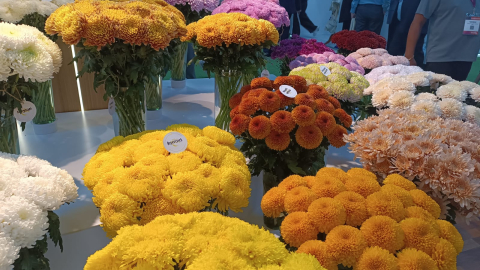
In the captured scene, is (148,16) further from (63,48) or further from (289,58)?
(289,58)

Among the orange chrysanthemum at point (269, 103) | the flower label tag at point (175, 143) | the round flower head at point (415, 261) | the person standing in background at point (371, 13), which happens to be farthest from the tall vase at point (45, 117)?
the person standing in background at point (371, 13)

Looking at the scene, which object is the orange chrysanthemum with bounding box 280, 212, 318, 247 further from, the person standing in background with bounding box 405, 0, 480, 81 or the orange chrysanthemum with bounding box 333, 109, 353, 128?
the person standing in background with bounding box 405, 0, 480, 81

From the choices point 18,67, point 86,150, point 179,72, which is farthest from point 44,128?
point 179,72

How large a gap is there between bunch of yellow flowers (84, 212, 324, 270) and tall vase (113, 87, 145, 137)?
27.3 inches

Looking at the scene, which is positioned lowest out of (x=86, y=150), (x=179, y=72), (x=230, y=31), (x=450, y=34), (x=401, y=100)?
(x=86, y=150)

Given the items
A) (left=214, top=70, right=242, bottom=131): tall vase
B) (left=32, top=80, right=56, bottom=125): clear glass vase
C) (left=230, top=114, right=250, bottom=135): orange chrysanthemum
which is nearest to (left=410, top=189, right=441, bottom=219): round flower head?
(left=230, top=114, right=250, bottom=135): orange chrysanthemum

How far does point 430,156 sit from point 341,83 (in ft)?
1.84

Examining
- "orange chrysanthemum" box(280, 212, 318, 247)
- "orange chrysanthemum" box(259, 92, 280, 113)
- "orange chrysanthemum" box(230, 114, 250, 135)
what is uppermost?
"orange chrysanthemum" box(259, 92, 280, 113)

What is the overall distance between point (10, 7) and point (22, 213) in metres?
0.95

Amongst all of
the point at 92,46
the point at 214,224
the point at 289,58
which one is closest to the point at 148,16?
the point at 92,46

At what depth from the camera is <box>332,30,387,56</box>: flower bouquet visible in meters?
2.12

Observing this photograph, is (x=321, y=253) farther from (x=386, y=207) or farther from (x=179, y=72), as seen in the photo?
(x=179, y=72)

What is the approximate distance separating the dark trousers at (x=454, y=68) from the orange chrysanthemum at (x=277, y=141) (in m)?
1.79

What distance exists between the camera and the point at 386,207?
702 mm
